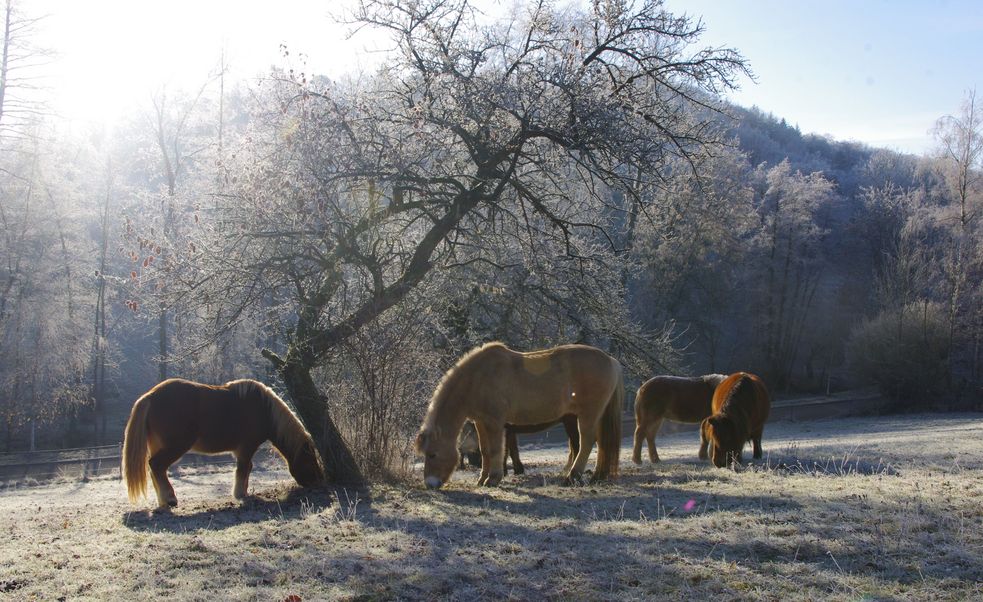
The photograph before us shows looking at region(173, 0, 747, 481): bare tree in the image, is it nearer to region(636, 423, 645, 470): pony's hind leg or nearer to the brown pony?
the brown pony

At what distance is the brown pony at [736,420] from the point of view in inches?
452

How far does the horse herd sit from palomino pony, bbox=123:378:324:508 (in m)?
0.01

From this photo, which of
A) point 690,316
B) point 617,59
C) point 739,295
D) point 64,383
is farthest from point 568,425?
point 739,295

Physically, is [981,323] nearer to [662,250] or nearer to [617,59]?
[662,250]

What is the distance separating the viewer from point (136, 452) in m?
9.00

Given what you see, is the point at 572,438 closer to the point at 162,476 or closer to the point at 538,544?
the point at 538,544

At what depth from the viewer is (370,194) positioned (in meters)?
9.90

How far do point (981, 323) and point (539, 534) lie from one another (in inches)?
1413

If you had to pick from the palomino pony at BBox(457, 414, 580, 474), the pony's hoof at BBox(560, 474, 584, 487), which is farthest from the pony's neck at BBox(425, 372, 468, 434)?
the pony's hoof at BBox(560, 474, 584, 487)

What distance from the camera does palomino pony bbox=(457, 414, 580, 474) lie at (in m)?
11.1

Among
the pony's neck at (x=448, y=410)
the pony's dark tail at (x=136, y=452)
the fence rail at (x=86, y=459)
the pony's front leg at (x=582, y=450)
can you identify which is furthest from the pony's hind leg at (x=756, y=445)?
the fence rail at (x=86, y=459)

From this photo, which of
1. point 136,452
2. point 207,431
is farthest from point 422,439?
point 136,452

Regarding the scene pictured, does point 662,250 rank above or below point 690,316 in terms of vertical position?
above

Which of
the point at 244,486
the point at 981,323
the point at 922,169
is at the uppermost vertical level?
the point at 922,169
